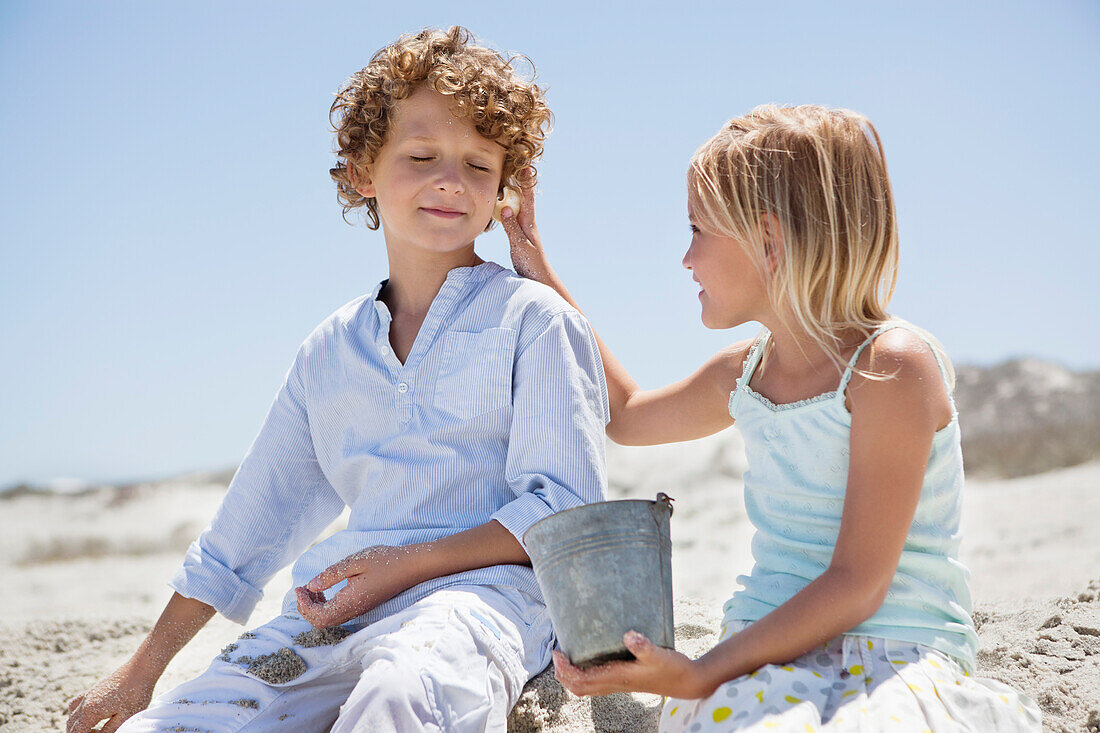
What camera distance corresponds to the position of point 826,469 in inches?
83.3

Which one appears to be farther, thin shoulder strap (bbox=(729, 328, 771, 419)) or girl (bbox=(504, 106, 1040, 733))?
thin shoulder strap (bbox=(729, 328, 771, 419))

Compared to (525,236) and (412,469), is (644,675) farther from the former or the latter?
(525,236)

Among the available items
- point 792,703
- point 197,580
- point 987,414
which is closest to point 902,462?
point 792,703

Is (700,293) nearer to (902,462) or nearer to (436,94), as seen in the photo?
(902,462)

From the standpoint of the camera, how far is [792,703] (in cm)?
177

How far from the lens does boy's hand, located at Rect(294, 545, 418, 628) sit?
2.35 metres

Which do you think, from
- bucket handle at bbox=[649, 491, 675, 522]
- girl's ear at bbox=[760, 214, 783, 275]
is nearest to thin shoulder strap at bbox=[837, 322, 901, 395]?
girl's ear at bbox=[760, 214, 783, 275]

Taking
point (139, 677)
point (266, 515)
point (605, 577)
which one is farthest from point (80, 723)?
point (605, 577)

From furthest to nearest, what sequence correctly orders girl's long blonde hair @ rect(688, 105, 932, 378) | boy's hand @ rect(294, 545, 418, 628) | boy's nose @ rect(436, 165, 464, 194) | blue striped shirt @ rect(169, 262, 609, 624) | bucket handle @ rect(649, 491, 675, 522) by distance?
boy's nose @ rect(436, 165, 464, 194), blue striped shirt @ rect(169, 262, 609, 624), boy's hand @ rect(294, 545, 418, 628), girl's long blonde hair @ rect(688, 105, 932, 378), bucket handle @ rect(649, 491, 675, 522)

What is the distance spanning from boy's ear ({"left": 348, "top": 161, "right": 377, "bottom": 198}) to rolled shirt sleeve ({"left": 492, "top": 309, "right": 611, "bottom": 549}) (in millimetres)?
999

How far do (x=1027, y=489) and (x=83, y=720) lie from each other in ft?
24.2

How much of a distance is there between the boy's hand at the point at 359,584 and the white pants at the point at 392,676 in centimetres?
8

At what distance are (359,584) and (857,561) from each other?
124 cm

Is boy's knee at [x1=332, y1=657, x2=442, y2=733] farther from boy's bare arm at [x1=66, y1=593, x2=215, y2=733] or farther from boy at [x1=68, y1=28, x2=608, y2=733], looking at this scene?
boy's bare arm at [x1=66, y1=593, x2=215, y2=733]
